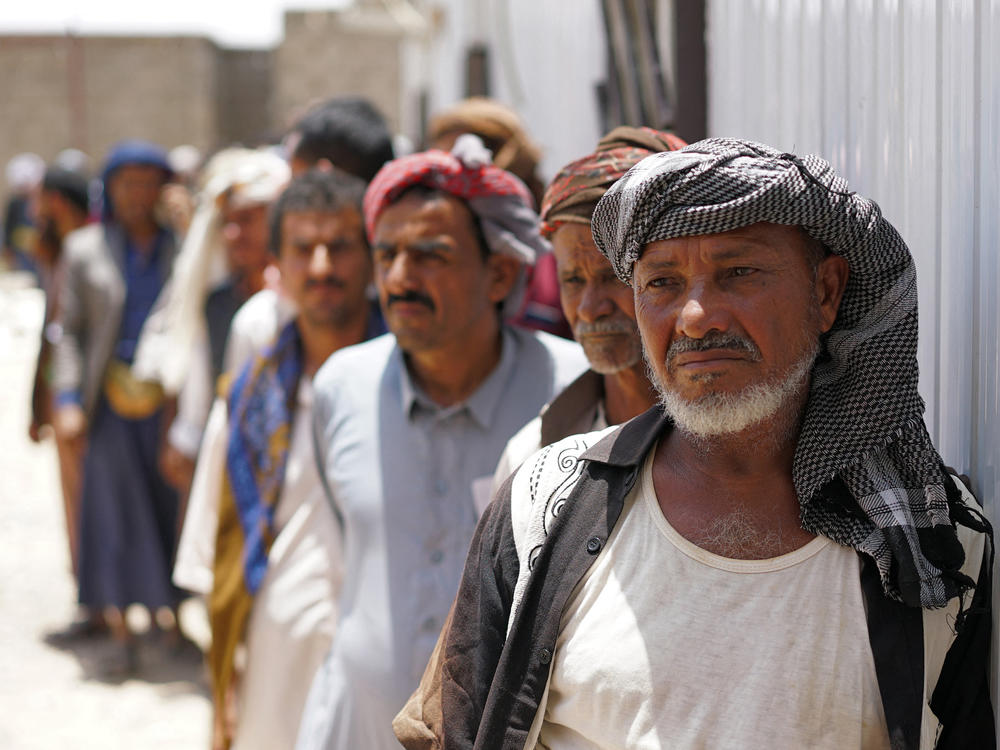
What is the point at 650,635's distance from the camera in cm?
179

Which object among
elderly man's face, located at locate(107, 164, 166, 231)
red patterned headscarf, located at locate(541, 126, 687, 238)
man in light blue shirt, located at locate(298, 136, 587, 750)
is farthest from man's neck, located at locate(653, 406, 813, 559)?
elderly man's face, located at locate(107, 164, 166, 231)

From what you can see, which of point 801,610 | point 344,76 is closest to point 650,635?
point 801,610

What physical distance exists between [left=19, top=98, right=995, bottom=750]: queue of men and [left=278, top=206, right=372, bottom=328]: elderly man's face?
1cm

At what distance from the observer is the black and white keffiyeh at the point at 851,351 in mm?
1714

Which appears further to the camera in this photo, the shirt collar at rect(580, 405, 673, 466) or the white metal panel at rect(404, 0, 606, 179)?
the white metal panel at rect(404, 0, 606, 179)

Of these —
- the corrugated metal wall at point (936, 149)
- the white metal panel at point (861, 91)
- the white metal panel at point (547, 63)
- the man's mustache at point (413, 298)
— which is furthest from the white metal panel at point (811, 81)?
the white metal panel at point (547, 63)

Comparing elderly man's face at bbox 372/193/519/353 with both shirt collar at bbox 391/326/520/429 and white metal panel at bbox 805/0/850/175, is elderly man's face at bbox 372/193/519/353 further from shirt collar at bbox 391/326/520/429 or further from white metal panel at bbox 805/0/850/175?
white metal panel at bbox 805/0/850/175

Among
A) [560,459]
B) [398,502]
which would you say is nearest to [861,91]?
[560,459]

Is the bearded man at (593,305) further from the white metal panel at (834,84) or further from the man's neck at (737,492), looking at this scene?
the man's neck at (737,492)

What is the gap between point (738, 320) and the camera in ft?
5.93

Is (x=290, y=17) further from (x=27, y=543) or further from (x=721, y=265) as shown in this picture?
(x=721, y=265)

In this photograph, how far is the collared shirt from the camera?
9.45 ft

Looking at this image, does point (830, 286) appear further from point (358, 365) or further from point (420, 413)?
point (358, 365)

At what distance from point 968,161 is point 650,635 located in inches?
36.0
